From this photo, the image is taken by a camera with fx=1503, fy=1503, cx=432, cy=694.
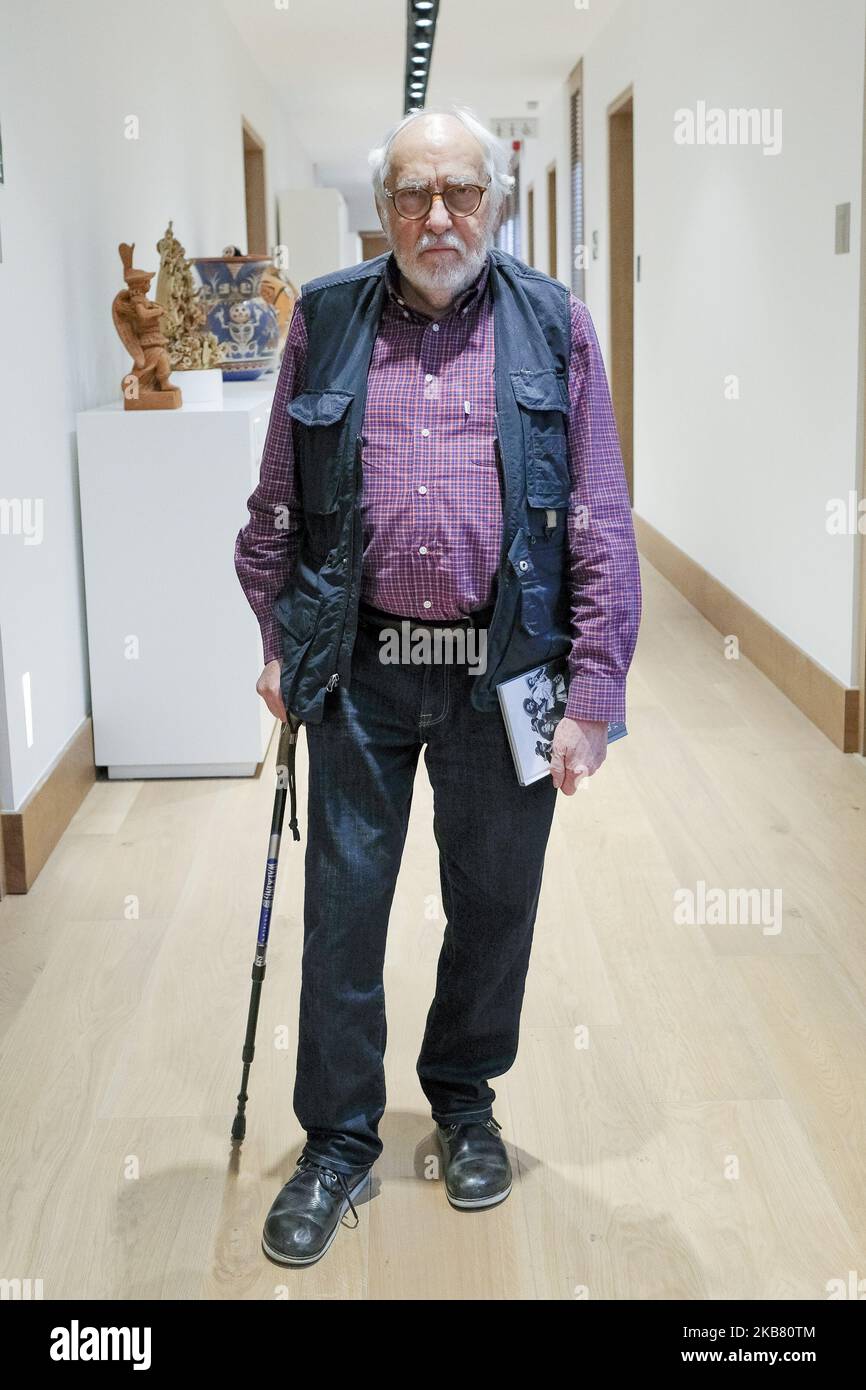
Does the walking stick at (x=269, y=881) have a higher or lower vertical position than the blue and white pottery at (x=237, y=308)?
lower

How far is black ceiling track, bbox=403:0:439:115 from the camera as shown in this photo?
6738mm

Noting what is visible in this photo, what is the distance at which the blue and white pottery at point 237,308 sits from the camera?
5309 mm

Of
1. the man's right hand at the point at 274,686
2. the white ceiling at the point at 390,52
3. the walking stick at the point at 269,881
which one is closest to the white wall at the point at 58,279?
the walking stick at the point at 269,881

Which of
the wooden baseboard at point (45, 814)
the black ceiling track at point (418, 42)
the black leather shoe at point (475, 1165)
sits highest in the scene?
the black ceiling track at point (418, 42)

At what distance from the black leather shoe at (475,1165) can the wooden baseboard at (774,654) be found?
2.34m

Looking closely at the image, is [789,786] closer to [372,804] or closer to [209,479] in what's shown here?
[209,479]

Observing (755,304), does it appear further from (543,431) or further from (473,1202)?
(473,1202)

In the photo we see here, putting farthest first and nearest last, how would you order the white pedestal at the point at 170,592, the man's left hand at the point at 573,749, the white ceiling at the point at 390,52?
1. the white ceiling at the point at 390,52
2. the white pedestal at the point at 170,592
3. the man's left hand at the point at 573,749

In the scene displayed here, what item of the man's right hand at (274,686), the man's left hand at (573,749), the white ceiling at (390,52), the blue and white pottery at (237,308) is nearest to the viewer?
the man's left hand at (573,749)

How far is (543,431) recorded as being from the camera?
6.09 ft

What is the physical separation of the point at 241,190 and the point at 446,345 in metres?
7.33

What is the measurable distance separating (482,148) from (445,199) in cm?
8

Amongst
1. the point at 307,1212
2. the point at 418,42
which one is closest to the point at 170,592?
the point at 307,1212

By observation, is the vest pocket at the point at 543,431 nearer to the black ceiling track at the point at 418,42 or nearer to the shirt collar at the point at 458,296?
the shirt collar at the point at 458,296
